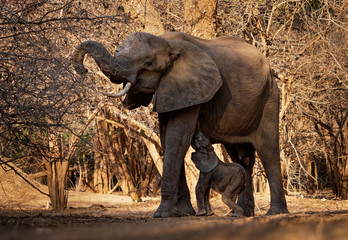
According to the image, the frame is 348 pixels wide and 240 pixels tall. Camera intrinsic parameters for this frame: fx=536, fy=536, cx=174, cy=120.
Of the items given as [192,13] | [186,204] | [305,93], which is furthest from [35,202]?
[305,93]

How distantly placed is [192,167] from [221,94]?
152 inches

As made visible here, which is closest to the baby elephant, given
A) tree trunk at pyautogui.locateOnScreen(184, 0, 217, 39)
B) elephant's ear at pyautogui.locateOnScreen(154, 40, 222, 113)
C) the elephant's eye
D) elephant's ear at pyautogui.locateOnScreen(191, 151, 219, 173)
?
elephant's ear at pyautogui.locateOnScreen(191, 151, 219, 173)

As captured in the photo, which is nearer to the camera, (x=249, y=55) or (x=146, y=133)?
(x=249, y=55)

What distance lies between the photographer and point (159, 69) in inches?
263

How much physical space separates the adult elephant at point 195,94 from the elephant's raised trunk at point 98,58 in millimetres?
12

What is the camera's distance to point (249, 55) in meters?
7.42

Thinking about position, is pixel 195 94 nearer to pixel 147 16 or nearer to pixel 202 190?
pixel 202 190

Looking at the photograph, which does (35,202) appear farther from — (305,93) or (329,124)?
(329,124)

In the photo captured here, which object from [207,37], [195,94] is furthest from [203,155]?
[207,37]

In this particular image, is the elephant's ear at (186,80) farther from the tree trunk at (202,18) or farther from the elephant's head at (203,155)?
the tree trunk at (202,18)

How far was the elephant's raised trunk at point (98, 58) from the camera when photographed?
20.8 ft

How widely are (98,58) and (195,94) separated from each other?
1284mm

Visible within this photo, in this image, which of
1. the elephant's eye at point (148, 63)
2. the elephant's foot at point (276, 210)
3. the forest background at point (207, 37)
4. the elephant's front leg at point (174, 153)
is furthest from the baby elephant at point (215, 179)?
the forest background at point (207, 37)

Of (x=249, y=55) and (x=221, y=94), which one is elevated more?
(x=249, y=55)
